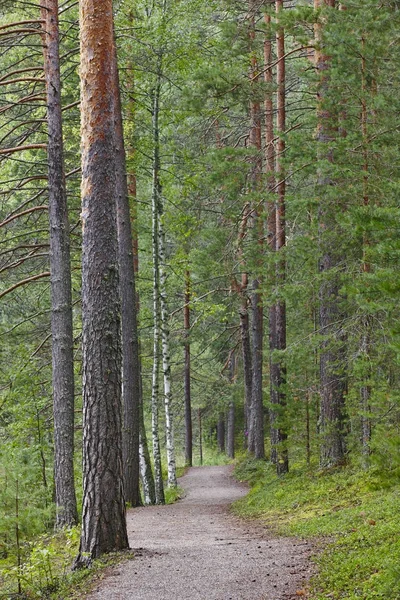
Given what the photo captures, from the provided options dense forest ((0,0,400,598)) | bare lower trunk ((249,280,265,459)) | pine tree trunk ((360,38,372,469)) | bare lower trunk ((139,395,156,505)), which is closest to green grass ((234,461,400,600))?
dense forest ((0,0,400,598))

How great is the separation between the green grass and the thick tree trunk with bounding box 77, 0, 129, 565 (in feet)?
7.75

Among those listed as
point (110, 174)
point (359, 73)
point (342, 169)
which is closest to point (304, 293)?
point (342, 169)

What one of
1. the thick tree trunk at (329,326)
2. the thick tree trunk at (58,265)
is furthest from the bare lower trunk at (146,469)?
the thick tree trunk at (58,265)

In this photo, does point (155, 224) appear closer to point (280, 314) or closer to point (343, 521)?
point (280, 314)

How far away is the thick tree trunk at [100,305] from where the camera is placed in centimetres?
705

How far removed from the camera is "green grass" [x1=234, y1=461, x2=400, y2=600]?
5266mm

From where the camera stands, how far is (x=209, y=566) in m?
6.59

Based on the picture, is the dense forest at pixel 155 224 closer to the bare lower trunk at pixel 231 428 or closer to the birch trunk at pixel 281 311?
the birch trunk at pixel 281 311

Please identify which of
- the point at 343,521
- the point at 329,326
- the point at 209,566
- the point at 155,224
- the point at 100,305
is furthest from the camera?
the point at 155,224

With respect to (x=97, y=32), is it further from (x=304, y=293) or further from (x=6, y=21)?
(x=304, y=293)

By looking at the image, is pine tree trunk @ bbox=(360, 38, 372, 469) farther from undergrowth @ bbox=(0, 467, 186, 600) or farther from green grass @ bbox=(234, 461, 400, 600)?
undergrowth @ bbox=(0, 467, 186, 600)

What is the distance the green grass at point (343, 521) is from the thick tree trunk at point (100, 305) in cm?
236

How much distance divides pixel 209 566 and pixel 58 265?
20.6 feet

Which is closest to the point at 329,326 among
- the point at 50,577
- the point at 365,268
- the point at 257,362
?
the point at 365,268
